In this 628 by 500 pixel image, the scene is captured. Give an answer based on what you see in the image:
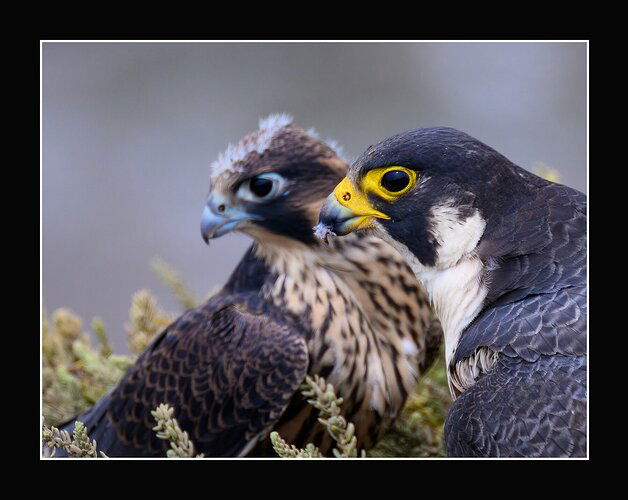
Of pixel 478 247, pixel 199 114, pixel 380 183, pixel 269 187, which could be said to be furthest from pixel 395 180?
pixel 199 114

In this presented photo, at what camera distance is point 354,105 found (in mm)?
4074

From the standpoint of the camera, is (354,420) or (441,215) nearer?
(441,215)

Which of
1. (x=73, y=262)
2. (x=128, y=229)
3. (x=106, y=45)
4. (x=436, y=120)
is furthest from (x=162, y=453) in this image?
(x=128, y=229)

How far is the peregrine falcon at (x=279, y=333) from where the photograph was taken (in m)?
2.98

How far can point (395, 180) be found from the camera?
8.33 ft

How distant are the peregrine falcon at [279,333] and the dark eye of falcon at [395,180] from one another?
59 cm

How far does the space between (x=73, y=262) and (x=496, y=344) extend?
4.16 metres

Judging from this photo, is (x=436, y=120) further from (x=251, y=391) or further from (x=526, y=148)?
(x=251, y=391)

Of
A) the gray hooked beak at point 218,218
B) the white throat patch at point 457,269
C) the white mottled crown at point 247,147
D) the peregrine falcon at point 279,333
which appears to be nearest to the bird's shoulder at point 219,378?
the peregrine falcon at point 279,333

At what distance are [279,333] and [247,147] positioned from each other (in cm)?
73

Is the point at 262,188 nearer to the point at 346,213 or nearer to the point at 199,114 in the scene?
the point at 346,213

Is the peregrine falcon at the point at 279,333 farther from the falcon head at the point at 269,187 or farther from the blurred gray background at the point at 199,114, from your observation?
the blurred gray background at the point at 199,114

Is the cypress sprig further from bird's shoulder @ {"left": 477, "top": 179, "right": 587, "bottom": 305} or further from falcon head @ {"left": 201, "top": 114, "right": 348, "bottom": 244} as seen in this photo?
bird's shoulder @ {"left": 477, "top": 179, "right": 587, "bottom": 305}

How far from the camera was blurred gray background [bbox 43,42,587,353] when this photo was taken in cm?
326
